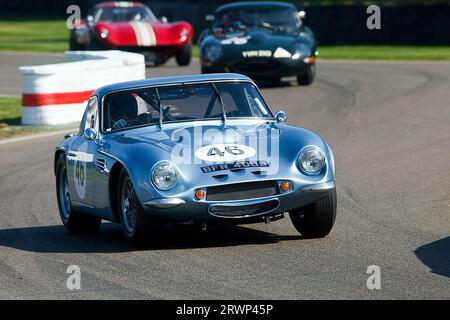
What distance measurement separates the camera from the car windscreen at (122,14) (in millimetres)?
26453

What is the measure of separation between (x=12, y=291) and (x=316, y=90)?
13.3 meters

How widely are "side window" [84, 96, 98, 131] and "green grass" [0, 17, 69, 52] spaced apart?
80.9ft

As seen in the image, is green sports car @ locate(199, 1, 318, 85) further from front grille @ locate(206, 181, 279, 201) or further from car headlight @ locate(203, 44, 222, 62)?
front grille @ locate(206, 181, 279, 201)

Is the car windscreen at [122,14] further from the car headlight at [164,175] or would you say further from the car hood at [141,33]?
the car headlight at [164,175]

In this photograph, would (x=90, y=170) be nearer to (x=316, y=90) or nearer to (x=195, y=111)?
(x=195, y=111)

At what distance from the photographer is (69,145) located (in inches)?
387

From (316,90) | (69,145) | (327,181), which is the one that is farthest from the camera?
(316,90)

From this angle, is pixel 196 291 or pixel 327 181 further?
pixel 327 181

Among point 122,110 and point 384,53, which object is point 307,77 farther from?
point 122,110

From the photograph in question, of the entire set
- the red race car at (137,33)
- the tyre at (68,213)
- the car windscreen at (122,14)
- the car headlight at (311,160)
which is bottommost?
the red race car at (137,33)

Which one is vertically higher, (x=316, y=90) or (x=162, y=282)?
(x=162, y=282)

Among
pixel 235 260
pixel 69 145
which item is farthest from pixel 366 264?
pixel 69 145

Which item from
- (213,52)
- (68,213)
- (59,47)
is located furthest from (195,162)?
(59,47)

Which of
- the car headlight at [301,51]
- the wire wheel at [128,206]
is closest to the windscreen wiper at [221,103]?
the wire wheel at [128,206]
